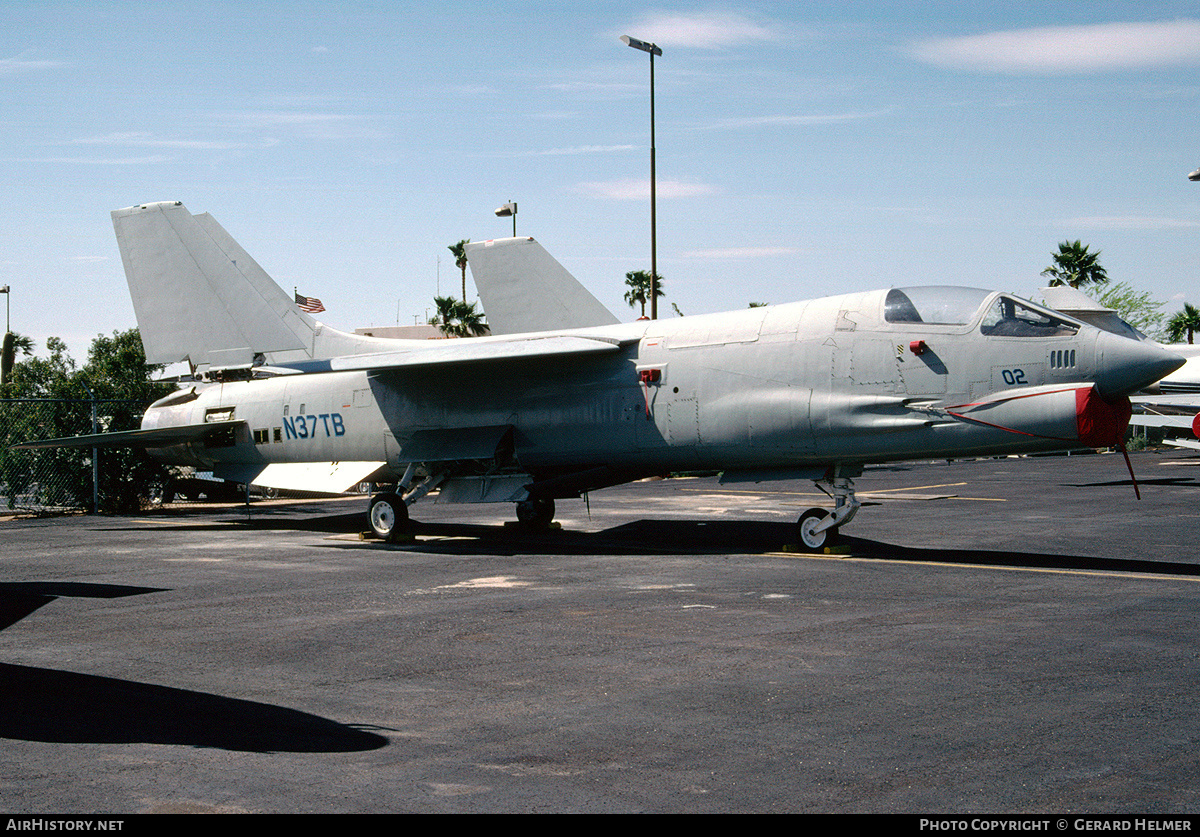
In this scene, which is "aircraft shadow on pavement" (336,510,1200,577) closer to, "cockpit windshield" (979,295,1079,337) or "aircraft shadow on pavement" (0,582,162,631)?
"cockpit windshield" (979,295,1079,337)

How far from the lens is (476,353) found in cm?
1642

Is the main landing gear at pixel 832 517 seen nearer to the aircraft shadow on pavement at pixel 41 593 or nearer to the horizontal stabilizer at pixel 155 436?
the aircraft shadow on pavement at pixel 41 593

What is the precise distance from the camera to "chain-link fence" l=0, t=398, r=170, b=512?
952 inches

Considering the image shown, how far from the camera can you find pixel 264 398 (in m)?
19.9

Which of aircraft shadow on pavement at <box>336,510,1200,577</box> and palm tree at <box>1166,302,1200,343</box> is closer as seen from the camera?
aircraft shadow on pavement at <box>336,510,1200,577</box>

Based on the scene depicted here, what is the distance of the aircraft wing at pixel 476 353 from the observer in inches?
631

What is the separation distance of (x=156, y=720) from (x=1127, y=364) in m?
11.2

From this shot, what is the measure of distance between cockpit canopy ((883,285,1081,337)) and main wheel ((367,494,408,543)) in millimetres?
8561

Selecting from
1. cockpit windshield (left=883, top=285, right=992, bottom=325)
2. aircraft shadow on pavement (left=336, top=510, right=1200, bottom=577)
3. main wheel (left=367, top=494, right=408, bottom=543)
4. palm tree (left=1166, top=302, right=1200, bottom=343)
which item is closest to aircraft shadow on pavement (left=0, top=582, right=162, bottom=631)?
aircraft shadow on pavement (left=336, top=510, right=1200, bottom=577)

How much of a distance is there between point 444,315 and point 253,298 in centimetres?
4165

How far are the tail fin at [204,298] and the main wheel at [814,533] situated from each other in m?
9.90

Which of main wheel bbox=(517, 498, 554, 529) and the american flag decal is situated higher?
the american flag decal
